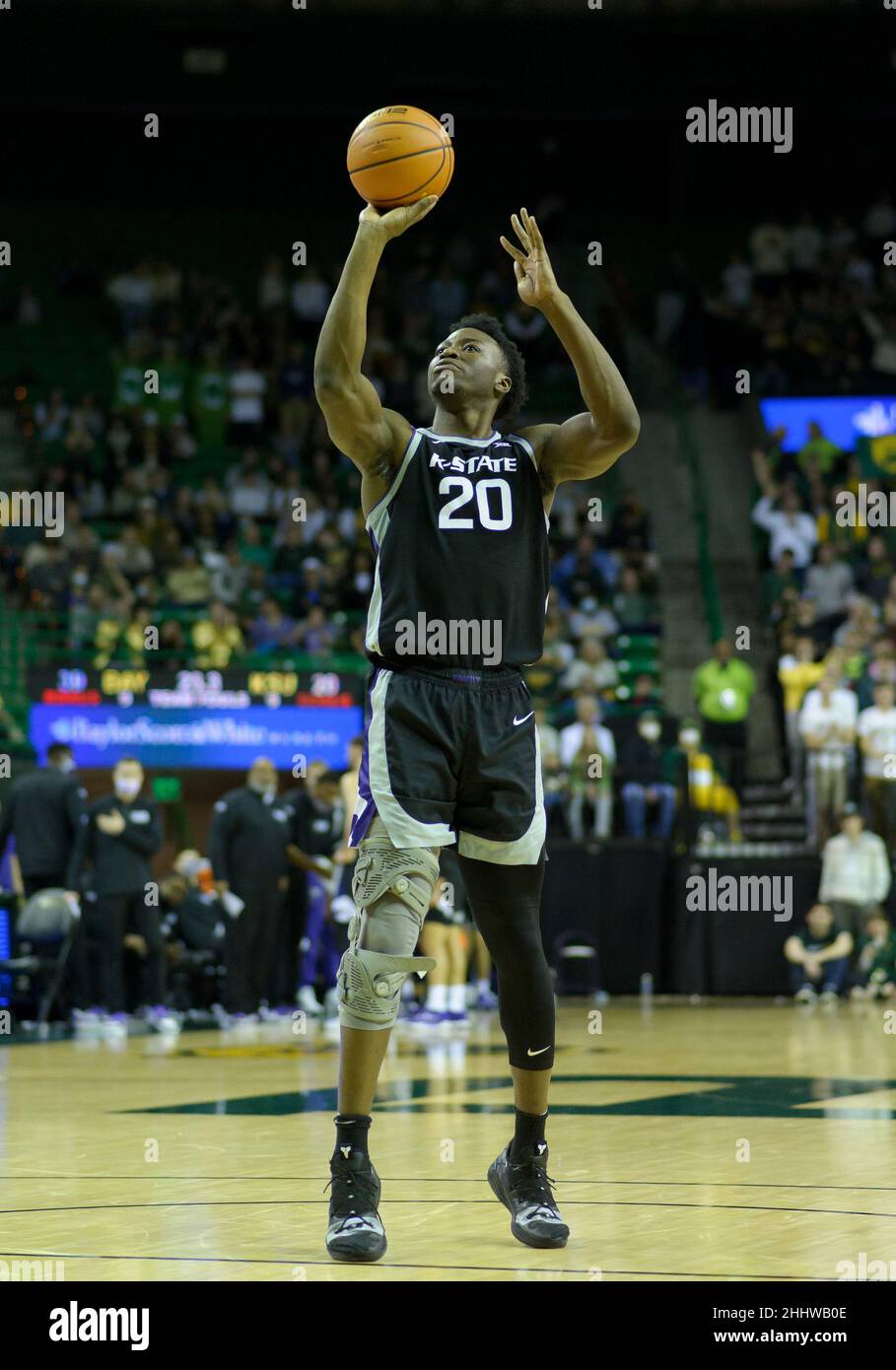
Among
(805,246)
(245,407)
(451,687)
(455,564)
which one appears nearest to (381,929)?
(451,687)

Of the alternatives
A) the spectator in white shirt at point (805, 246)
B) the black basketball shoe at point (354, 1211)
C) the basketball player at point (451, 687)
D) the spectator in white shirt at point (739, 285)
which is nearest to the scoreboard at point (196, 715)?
the spectator in white shirt at point (739, 285)

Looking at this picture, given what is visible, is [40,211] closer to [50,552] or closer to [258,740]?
[50,552]

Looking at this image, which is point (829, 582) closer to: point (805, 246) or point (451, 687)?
point (805, 246)

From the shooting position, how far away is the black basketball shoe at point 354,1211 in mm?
4656

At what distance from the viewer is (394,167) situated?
5.20 metres

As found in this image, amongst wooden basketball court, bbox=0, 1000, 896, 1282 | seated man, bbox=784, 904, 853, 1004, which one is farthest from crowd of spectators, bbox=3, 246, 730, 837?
wooden basketball court, bbox=0, 1000, 896, 1282

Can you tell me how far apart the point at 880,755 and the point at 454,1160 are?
11561mm

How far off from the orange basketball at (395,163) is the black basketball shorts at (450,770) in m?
1.28

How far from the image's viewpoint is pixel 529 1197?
5.10 m

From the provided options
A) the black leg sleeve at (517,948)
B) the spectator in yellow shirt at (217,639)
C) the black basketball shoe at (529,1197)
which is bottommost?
the black basketball shoe at (529,1197)

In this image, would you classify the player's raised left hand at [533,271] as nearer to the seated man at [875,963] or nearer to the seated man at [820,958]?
the seated man at [820,958]

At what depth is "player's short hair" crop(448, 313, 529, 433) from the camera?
558 cm

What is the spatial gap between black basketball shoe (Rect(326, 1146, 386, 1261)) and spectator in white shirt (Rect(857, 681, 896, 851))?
12.9 meters

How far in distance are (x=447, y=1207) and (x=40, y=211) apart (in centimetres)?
2441
